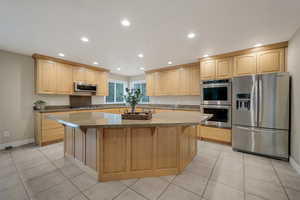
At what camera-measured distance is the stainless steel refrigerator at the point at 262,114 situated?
102 inches

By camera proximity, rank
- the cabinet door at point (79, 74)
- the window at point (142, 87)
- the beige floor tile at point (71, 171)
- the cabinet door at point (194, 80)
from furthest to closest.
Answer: the window at point (142, 87) → the cabinet door at point (79, 74) → the cabinet door at point (194, 80) → the beige floor tile at point (71, 171)

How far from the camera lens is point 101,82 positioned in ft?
16.9

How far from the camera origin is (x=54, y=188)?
1.76 m

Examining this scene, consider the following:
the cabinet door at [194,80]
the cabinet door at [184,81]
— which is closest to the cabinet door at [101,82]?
the cabinet door at [184,81]

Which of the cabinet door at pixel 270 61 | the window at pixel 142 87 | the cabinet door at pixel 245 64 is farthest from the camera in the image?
the window at pixel 142 87

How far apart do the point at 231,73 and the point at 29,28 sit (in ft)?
14.9

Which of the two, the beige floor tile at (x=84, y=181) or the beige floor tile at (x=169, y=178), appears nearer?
the beige floor tile at (x=84, y=181)

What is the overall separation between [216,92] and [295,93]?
1432mm

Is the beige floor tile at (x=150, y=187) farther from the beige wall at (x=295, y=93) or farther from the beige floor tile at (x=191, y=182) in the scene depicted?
the beige wall at (x=295, y=93)

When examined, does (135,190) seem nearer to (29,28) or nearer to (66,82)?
(29,28)

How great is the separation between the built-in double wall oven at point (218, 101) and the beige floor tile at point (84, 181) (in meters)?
3.15

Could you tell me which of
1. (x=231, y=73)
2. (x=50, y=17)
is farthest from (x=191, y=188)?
(x=50, y=17)

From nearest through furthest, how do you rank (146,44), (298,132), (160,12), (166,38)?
(160,12)
(298,132)
(166,38)
(146,44)

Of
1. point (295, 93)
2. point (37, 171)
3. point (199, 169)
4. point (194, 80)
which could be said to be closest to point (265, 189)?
point (199, 169)
